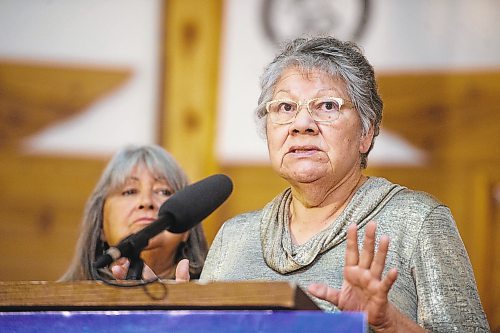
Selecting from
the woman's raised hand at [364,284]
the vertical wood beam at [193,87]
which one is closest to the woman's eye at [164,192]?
the vertical wood beam at [193,87]

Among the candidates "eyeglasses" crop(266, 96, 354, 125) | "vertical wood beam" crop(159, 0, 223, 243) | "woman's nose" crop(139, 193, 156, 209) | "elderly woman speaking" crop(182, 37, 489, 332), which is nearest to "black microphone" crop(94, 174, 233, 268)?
"elderly woman speaking" crop(182, 37, 489, 332)

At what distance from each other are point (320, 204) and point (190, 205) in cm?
79

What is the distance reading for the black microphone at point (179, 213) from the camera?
1.85 metres

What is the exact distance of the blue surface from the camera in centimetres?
173

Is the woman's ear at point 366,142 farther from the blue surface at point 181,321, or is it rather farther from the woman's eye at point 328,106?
the blue surface at point 181,321

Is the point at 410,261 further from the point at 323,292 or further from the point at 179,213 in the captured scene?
the point at 179,213

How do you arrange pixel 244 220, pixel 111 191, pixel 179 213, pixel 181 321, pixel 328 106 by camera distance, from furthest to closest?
pixel 111 191, pixel 244 220, pixel 328 106, pixel 179 213, pixel 181 321

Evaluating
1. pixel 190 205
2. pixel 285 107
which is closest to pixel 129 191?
pixel 285 107

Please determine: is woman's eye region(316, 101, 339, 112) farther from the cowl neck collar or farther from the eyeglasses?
the cowl neck collar

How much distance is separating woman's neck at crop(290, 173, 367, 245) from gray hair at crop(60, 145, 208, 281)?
3.58 feet

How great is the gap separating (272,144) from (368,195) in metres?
0.30

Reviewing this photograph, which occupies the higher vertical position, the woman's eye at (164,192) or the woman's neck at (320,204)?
the woman's neck at (320,204)

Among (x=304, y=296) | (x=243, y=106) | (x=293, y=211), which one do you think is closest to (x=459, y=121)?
(x=243, y=106)

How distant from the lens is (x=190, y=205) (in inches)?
76.5
